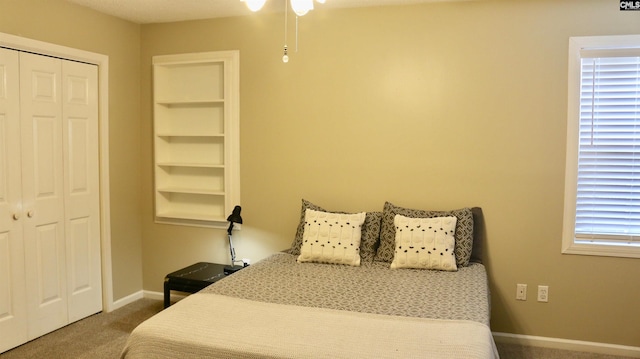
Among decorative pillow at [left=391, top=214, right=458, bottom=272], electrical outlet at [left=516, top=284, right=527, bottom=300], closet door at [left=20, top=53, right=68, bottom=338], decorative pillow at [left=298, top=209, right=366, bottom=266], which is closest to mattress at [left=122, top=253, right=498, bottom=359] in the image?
decorative pillow at [left=391, top=214, right=458, bottom=272]

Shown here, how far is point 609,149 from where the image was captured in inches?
127

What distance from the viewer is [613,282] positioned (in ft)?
10.6

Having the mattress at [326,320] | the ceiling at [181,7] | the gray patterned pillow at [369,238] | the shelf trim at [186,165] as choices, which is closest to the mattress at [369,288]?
the mattress at [326,320]

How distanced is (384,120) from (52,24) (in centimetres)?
240

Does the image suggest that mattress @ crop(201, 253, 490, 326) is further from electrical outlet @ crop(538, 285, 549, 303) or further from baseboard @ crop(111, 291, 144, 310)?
baseboard @ crop(111, 291, 144, 310)

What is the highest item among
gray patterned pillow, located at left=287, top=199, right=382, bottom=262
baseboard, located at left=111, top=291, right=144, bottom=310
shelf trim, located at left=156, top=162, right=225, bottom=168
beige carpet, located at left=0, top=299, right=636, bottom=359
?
shelf trim, located at left=156, top=162, right=225, bottom=168

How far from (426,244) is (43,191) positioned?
261 centimetres

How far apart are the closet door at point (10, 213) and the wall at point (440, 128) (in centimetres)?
138

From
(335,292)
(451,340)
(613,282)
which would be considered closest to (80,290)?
(335,292)

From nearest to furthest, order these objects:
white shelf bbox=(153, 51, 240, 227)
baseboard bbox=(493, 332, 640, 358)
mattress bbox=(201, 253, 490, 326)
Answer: mattress bbox=(201, 253, 490, 326) < baseboard bbox=(493, 332, 640, 358) < white shelf bbox=(153, 51, 240, 227)

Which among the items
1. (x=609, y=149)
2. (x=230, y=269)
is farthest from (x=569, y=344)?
Answer: (x=230, y=269)

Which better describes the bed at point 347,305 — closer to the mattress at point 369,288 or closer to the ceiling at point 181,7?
the mattress at point 369,288

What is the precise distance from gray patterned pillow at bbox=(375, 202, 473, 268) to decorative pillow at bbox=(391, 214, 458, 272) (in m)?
0.07

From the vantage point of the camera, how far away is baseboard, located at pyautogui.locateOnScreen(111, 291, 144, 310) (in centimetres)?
403
